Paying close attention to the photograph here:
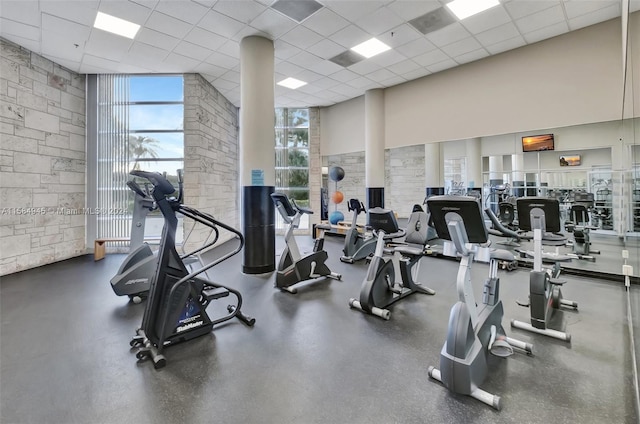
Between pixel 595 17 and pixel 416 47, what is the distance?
2465mm

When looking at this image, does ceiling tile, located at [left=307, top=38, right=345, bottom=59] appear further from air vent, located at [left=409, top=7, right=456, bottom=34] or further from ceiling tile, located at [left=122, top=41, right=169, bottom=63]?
ceiling tile, located at [left=122, top=41, right=169, bottom=63]

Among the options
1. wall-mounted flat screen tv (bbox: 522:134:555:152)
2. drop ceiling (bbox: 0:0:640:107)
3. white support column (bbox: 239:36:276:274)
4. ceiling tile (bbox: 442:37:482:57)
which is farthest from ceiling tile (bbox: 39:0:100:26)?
wall-mounted flat screen tv (bbox: 522:134:555:152)

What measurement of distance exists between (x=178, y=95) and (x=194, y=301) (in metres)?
5.33

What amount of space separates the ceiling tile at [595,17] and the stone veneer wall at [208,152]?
6677mm

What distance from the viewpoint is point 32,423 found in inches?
65.1

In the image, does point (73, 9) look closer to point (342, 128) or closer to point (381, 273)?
point (381, 273)

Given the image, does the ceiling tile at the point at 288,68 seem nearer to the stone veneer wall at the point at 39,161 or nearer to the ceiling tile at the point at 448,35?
the ceiling tile at the point at 448,35

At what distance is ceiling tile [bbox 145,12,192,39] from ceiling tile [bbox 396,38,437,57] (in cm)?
356

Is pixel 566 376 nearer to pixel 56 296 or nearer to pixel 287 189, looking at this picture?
pixel 56 296

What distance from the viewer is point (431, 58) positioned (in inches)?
217

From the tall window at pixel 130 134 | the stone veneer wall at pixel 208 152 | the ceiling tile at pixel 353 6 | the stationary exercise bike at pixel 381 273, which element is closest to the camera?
the stationary exercise bike at pixel 381 273

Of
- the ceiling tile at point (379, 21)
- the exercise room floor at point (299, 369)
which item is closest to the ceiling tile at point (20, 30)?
the exercise room floor at point (299, 369)

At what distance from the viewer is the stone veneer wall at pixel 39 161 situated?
15.3 ft

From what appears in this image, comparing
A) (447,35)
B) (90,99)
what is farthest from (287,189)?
(447,35)
